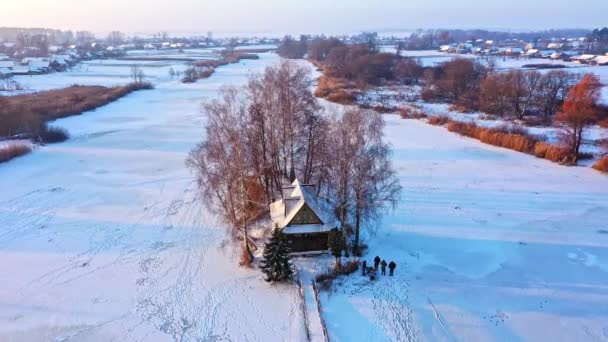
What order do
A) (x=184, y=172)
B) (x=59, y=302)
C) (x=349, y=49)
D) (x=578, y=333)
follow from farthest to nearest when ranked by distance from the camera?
1. (x=349, y=49)
2. (x=184, y=172)
3. (x=59, y=302)
4. (x=578, y=333)

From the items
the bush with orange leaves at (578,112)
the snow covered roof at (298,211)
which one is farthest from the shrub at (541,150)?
the snow covered roof at (298,211)

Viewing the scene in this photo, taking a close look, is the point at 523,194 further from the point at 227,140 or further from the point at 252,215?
the point at 227,140

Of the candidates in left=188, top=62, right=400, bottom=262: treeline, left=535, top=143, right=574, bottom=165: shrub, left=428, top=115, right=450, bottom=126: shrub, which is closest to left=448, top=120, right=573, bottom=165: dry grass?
left=535, top=143, right=574, bottom=165: shrub

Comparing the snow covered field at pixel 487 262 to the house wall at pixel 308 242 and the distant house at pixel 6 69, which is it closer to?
the house wall at pixel 308 242

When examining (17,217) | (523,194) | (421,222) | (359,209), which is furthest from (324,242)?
(17,217)

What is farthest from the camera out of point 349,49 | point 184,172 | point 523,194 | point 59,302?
point 349,49

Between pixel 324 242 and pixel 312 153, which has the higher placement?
pixel 312 153

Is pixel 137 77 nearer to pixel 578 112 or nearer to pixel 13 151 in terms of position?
pixel 13 151

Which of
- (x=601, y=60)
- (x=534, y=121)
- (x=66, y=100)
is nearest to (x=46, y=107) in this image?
(x=66, y=100)
